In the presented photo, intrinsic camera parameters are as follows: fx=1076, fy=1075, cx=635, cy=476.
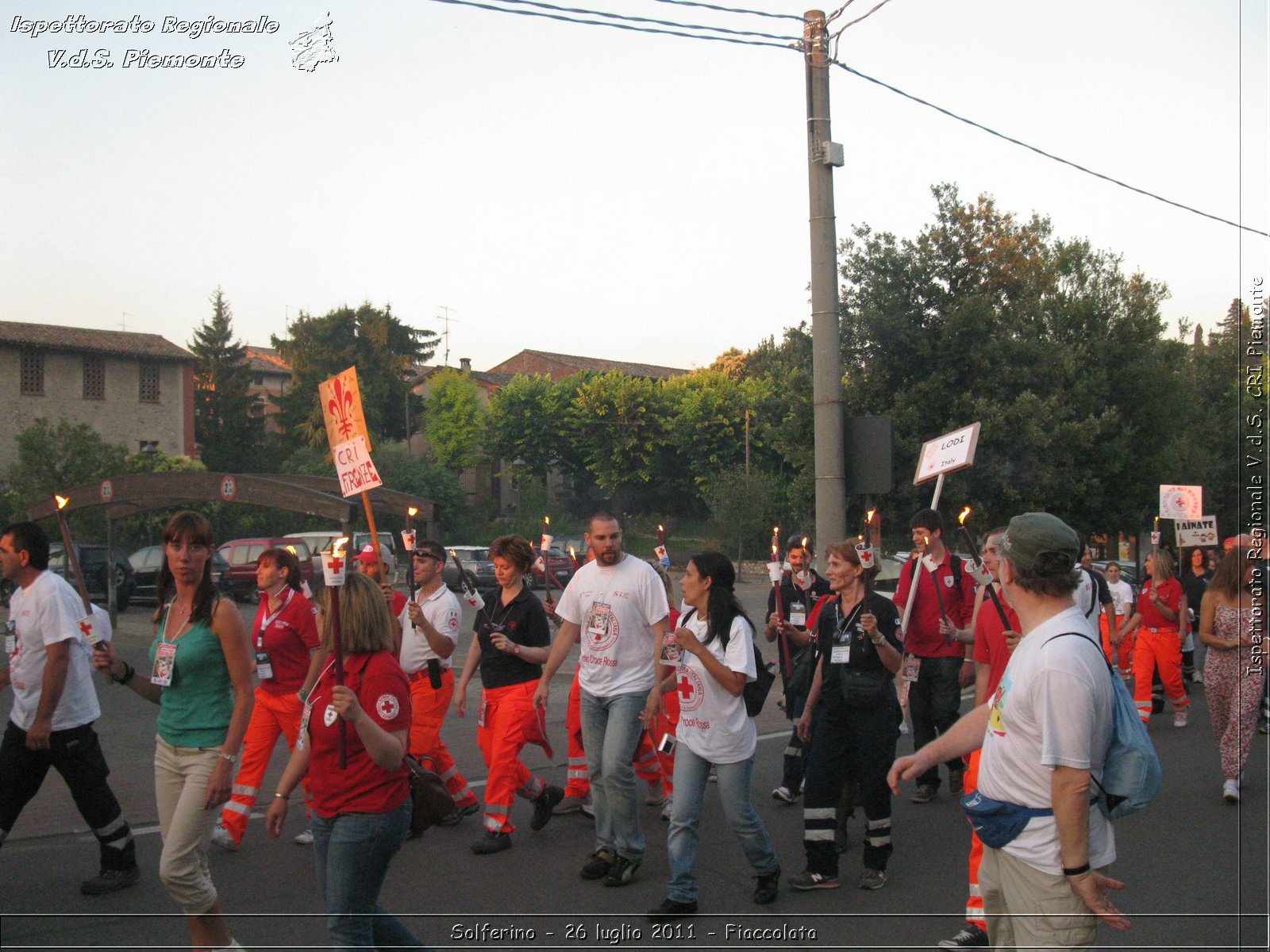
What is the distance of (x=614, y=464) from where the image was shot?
5541 centimetres

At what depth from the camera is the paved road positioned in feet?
16.1

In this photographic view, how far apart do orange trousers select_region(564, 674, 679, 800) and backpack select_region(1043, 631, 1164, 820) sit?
4421mm

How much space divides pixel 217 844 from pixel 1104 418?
22.2 meters

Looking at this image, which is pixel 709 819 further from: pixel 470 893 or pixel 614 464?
pixel 614 464

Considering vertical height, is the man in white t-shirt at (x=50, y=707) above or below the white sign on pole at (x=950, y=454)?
below

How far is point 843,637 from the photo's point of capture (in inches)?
237

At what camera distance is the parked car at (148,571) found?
2725 centimetres

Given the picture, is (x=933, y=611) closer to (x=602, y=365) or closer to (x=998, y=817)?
(x=998, y=817)

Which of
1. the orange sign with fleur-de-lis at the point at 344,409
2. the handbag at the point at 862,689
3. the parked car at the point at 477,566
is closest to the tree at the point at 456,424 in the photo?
the parked car at the point at 477,566

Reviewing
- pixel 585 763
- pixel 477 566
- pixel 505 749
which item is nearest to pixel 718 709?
pixel 505 749

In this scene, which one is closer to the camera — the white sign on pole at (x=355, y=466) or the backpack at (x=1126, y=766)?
the backpack at (x=1126, y=766)

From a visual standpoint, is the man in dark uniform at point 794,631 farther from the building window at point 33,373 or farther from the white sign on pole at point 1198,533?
the building window at point 33,373

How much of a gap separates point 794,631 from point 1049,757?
512 cm

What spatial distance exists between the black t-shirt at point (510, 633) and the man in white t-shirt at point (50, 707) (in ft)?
7.07
